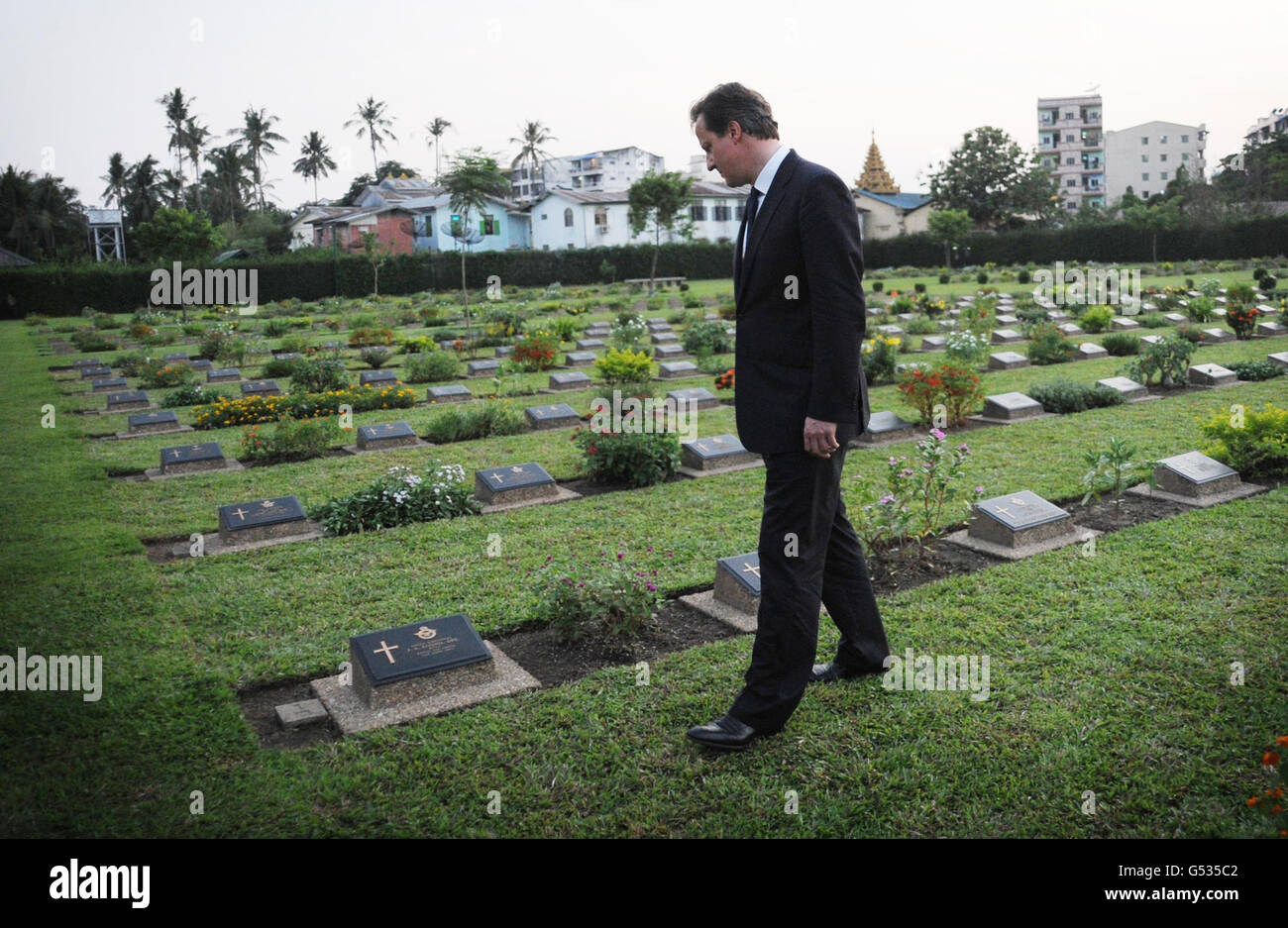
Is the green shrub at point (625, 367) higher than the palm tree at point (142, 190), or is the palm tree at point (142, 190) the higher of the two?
the palm tree at point (142, 190)

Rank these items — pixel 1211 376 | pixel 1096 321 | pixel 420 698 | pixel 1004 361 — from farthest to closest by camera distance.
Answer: pixel 1096 321, pixel 1004 361, pixel 1211 376, pixel 420 698

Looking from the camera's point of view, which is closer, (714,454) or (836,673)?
(836,673)

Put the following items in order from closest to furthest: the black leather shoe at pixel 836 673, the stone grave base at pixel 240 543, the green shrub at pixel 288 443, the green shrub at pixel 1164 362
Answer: the black leather shoe at pixel 836 673 < the stone grave base at pixel 240 543 < the green shrub at pixel 288 443 < the green shrub at pixel 1164 362

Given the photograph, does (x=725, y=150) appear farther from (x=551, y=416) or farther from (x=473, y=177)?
(x=473, y=177)

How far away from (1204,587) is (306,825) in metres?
4.63

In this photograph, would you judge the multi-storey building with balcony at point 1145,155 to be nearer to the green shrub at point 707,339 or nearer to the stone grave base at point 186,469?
the green shrub at point 707,339

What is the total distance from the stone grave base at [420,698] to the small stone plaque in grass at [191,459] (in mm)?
5583

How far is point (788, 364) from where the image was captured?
3387 millimetres

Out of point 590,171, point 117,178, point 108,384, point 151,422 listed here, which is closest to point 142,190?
point 117,178

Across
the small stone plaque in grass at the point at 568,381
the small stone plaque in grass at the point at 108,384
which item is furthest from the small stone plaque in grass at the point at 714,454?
the small stone plaque in grass at the point at 108,384

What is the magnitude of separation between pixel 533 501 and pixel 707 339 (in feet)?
31.3

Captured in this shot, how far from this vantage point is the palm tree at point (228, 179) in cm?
6431
